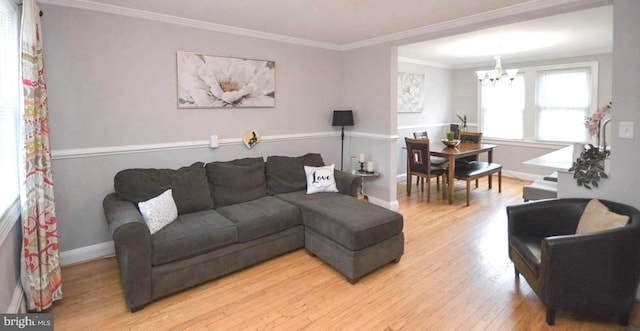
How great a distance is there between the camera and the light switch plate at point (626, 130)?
2437 mm

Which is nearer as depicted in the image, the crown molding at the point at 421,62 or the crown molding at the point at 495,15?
the crown molding at the point at 495,15

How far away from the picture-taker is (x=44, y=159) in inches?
95.1

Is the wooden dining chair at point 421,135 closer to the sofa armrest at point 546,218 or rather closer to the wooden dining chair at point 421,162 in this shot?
the wooden dining chair at point 421,162

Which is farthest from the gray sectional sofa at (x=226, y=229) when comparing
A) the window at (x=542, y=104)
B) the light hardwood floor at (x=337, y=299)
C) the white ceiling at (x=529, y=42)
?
the window at (x=542, y=104)

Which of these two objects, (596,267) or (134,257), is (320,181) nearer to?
(134,257)

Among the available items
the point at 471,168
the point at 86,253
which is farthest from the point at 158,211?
the point at 471,168

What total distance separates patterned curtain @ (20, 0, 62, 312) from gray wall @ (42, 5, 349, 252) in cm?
56

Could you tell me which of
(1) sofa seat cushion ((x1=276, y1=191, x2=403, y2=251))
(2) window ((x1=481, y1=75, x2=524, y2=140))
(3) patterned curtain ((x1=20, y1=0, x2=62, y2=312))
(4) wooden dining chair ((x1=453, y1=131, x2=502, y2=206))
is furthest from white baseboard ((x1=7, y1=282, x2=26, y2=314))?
(2) window ((x1=481, y1=75, x2=524, y2=140))

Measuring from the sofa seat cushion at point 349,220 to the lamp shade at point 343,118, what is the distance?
153 cm

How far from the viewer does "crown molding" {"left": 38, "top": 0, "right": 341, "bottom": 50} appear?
294cm

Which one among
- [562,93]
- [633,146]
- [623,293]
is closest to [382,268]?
[623,293]

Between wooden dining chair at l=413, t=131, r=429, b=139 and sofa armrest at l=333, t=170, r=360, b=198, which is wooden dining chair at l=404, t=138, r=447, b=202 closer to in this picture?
wooden dining chair at l=413, t=131, r=429, b=139

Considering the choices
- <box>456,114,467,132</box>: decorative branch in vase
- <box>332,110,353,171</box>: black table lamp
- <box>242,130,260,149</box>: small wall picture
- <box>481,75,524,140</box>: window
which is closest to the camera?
<box>242,130,260,149</box>: small wall picture

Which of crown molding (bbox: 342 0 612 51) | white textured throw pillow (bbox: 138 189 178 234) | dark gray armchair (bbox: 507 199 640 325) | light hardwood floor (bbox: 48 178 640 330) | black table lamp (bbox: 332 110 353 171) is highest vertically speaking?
crown molding (bbox: 342 0 612 51)
